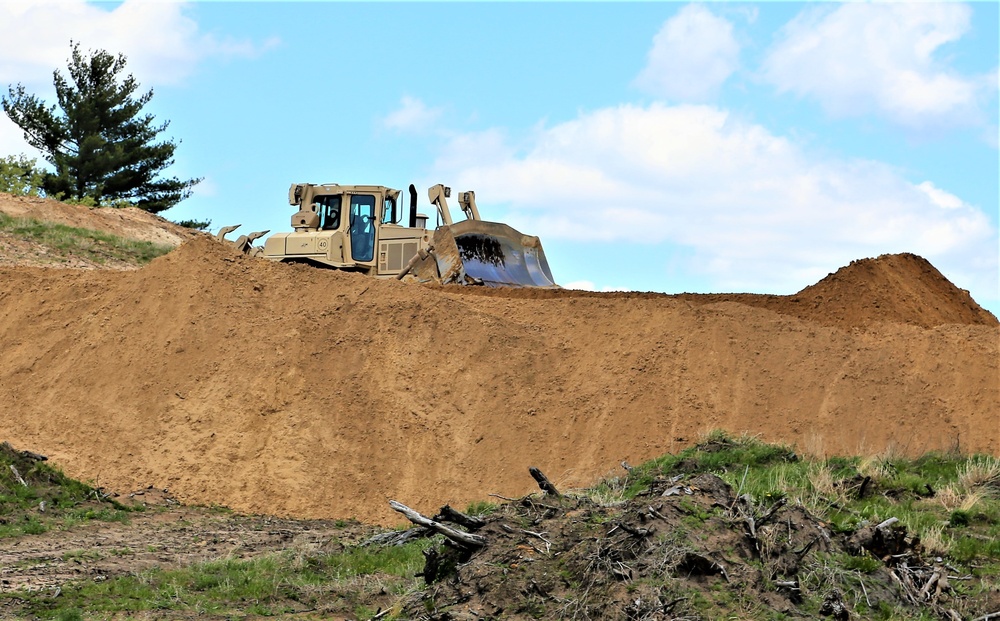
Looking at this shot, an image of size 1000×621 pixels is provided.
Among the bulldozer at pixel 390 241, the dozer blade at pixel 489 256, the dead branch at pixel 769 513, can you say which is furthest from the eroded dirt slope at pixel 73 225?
the dead branch at pixel 769 513

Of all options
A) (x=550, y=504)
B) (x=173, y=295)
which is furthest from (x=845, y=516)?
(x=173, y=295)

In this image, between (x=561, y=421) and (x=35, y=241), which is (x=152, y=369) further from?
(x=35, y=241)

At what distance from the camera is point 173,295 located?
19484mm

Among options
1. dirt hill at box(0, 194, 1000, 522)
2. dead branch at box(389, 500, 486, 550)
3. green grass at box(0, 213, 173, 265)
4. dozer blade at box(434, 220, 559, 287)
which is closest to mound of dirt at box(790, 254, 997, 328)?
dirt hill at box(0, 194, 1000, 522)

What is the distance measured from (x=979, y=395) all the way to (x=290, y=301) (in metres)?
9.92

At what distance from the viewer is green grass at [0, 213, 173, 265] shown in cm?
3070

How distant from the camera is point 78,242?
31312mm

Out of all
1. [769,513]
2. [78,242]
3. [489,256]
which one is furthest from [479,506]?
[78,242]

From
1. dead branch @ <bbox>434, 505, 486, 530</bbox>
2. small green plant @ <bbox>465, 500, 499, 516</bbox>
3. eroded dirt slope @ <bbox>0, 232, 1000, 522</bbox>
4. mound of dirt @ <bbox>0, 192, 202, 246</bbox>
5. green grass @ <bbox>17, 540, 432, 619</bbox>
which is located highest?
mound of dirt @ <bbox>0, 192, 202, 246</bbox>

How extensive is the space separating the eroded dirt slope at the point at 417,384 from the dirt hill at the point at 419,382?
32mm

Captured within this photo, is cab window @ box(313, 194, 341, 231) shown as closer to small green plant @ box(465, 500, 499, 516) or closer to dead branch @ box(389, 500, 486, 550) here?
small green plant @ box(465, 500, 499, 516)

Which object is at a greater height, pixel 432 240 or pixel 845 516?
pixel 432 240

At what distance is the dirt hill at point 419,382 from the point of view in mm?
16266

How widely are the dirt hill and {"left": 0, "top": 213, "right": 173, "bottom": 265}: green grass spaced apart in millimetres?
10636
